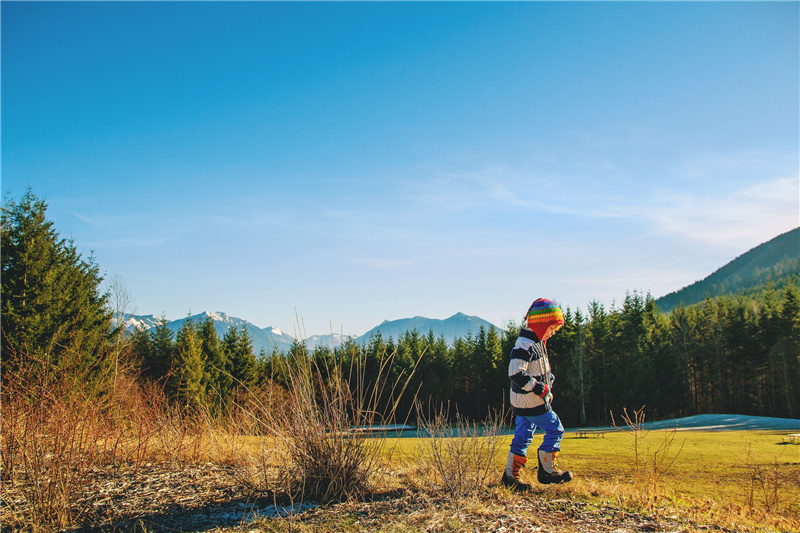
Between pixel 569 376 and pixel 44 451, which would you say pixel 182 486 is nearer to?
pixel 44 451

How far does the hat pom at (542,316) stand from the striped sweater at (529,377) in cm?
8

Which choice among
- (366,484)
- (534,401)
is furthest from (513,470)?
(366,484)

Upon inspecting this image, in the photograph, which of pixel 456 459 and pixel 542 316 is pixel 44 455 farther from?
pixel 542 316

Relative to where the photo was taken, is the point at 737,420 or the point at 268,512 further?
the point at 737,420

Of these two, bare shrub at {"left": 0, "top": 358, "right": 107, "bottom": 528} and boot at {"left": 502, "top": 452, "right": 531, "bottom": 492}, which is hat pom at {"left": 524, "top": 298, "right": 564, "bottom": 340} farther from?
bare shrub at {"left": 0, "top": 358, "right": 107, "bottom": 528}

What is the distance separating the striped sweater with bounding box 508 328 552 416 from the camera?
4715 mm

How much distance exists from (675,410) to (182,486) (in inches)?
1614

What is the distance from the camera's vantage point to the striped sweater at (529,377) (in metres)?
4.71

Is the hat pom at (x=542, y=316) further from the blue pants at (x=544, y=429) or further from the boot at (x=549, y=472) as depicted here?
Answer: the boot at (x=549, y=472)

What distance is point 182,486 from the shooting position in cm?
454

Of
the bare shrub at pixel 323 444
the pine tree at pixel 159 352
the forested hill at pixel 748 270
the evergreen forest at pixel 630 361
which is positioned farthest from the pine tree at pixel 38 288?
the forested hill at pixel 748 270

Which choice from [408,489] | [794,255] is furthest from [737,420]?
[794,255]

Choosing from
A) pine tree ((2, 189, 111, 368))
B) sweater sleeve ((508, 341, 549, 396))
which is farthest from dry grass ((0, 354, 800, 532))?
pine tree ((2, 189, 111, 368))

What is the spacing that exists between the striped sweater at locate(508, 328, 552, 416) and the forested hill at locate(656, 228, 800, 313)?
15614cm
